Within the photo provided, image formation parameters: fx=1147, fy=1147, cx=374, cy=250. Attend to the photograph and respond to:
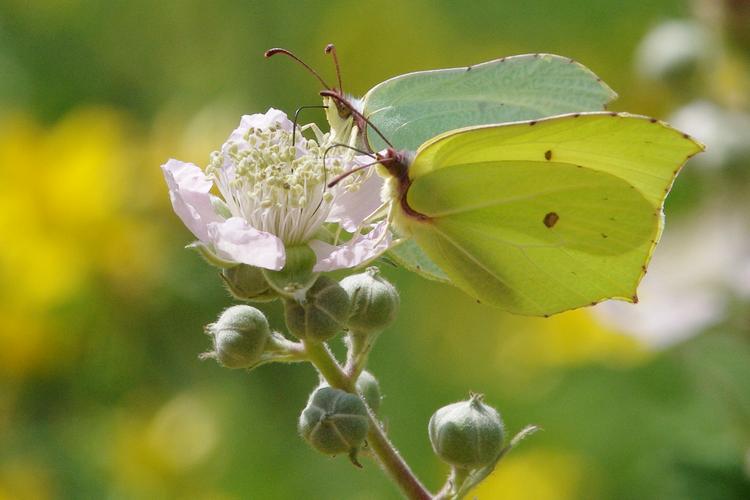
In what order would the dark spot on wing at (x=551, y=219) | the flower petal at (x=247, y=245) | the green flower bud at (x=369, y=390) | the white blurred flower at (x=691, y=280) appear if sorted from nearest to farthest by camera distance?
the flower petal at (x=247, y=245)
the green flower bud at (x=369, y=390)
the dark spot on wing at (x=551, y=219)
the white blurred flower at (x=691, y=280)

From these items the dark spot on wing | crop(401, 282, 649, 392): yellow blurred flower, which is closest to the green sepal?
the dark spot on wing

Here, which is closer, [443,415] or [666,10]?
[443,415]

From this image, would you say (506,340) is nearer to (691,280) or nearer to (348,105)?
(691,280)

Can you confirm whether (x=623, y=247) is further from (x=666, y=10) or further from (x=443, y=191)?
(x=666, y=10)

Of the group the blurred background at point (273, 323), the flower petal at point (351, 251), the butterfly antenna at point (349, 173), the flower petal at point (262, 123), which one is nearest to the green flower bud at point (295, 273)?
the flower petal at point (351, 251)

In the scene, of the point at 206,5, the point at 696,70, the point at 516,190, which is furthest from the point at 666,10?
the point at 516,190

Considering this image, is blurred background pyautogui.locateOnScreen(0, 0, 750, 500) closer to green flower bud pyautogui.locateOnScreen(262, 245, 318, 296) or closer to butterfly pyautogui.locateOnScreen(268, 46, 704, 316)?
butterfly pyautogui.locateOnScreen(268, 46, 704, 316)

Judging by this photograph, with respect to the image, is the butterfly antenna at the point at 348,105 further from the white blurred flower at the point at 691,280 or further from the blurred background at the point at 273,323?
the white blurred flower at the point at 691,280
